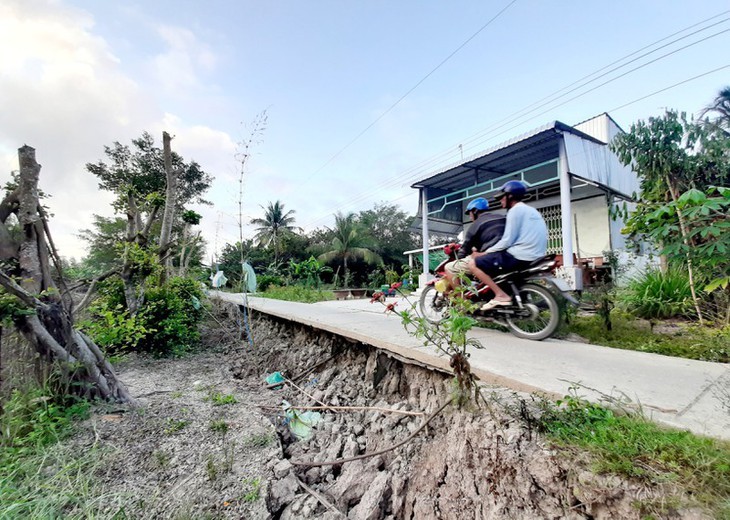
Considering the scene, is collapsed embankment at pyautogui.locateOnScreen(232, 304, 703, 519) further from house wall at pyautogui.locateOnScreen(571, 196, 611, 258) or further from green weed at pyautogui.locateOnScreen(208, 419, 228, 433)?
house wall at pyautogui.locateOnScreen(571, 196, 611, 258)

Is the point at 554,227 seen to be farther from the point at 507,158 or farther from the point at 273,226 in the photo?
the point at 273,226

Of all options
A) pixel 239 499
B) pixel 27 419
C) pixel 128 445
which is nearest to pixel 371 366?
pixel 239 499

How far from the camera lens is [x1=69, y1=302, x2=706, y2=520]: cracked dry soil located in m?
1.10

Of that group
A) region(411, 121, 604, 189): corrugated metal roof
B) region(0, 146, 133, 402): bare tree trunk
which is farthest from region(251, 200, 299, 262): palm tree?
region(0, 146, 133, 402): bare tree trunk

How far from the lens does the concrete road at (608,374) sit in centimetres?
121

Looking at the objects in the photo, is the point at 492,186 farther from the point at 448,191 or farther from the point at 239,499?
the point at 239,499

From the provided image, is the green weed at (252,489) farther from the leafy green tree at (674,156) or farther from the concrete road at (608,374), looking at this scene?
the leafy green tree at (674,156)

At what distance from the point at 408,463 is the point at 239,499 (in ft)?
3.02

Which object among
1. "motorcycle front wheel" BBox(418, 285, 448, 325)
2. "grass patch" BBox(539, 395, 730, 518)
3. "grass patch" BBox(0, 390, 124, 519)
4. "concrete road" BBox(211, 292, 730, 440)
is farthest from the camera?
"motorcycle front wheel" BBox(418, 285, 448, 325)

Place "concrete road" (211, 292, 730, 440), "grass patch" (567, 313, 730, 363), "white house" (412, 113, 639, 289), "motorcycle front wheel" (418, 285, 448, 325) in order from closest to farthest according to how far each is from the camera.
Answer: "concrete road" (211, 292, 730, 440) < "grass patch" (567, 313, 730, 363) < "motorcycle front wheel" (418, 285, 448, 325) < "white house" (412, 113, 639, 289)

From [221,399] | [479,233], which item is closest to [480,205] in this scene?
[479,233]

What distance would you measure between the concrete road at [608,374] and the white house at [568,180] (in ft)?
12.6

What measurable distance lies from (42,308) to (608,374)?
3622 millimetres

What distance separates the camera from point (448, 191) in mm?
9711
